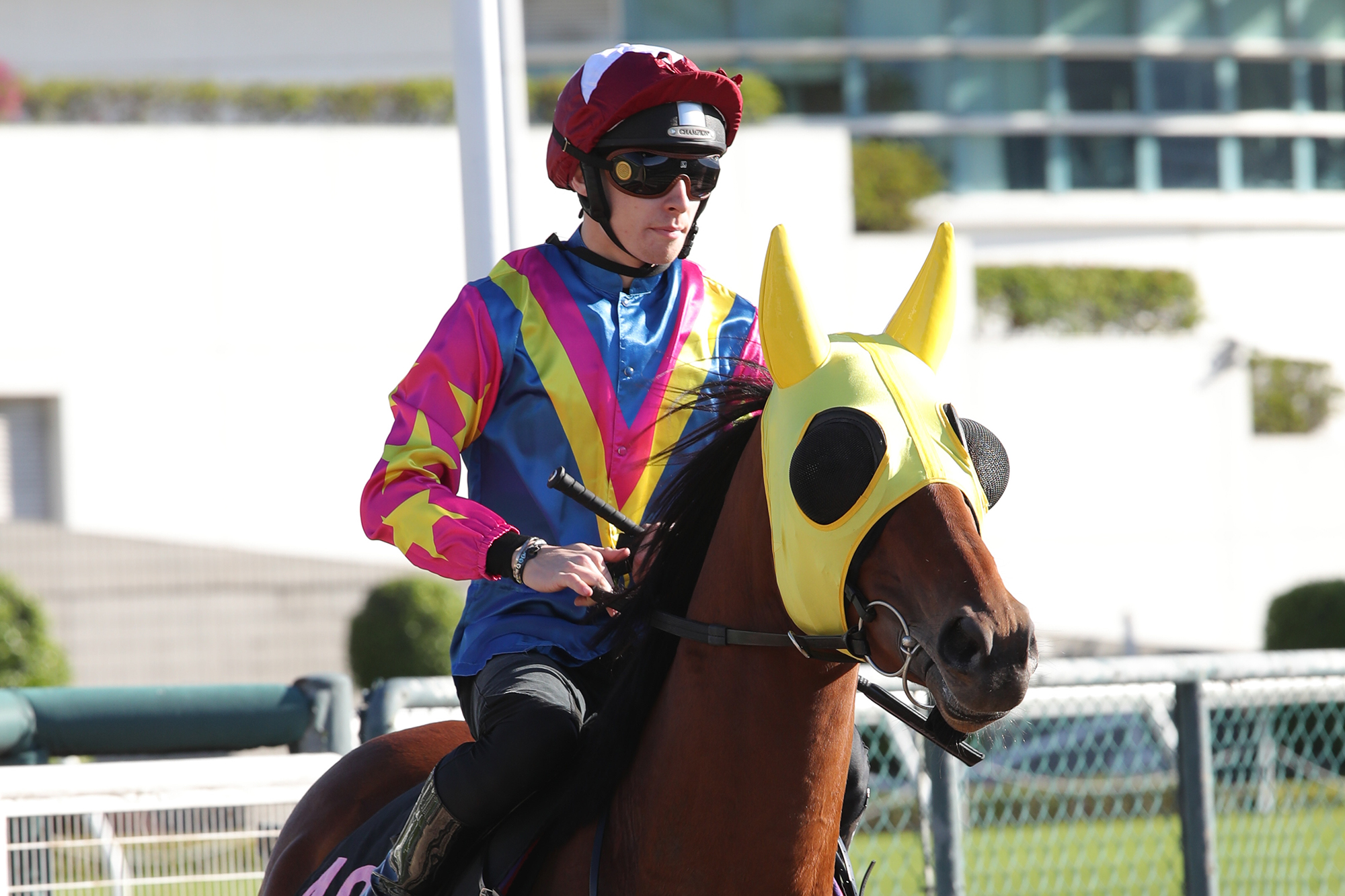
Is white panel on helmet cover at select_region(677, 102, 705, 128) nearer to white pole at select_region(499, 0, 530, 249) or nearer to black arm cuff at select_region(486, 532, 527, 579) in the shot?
black arm cuff at select_region(486, 532, 527, 579)

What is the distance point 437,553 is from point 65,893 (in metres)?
2.74

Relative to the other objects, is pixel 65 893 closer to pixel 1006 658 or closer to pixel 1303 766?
pixel 1006 658

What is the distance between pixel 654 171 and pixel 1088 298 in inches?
610

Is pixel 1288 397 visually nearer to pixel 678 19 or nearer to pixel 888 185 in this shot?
pixel 888 185

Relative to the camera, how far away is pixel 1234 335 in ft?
63.6

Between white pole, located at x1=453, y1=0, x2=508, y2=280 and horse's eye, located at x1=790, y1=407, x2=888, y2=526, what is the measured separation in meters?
2.18

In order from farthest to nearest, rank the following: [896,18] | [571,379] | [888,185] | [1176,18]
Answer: [1176,18], [896,18], [888,185], [571,379]

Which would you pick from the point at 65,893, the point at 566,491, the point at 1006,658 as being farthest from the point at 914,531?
the point at 65,893

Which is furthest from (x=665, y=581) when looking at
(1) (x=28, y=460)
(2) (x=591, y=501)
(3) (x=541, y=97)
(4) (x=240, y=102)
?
(4) (x=240, y=102)

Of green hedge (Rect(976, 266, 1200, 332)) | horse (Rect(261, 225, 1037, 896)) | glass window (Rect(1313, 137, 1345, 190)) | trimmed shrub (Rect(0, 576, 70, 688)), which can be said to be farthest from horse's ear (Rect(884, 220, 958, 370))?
glass window (Rect(1313, 137, 1345, 190))

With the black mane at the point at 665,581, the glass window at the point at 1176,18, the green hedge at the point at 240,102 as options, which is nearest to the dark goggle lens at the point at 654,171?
the black mane at the point at 665,581

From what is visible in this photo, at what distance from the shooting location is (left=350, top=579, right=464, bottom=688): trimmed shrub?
11.3m

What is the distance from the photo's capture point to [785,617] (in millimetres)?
1907

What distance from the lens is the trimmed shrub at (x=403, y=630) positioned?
444 inches
